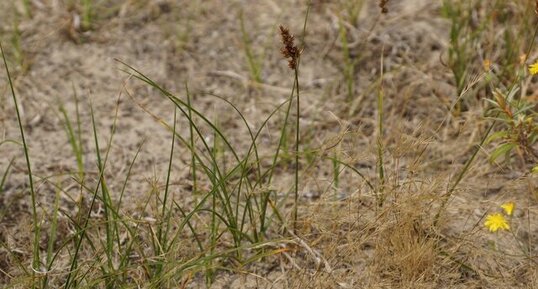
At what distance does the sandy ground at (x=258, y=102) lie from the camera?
7.65ft

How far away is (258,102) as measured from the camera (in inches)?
116

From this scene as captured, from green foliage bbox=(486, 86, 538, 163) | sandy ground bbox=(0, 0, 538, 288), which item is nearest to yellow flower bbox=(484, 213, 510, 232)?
sandy ground bbox=(0, 0, 538, 288)

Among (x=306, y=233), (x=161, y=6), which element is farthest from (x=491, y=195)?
(x=161, y=6)

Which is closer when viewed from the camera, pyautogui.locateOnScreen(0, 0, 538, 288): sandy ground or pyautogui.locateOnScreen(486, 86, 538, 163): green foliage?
pyautogui.locateOnScreen(486, 86, 538, 163): green foliage

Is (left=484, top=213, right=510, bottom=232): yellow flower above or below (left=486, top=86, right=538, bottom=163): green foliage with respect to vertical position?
below

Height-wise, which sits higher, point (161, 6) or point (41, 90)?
point (161, 6)

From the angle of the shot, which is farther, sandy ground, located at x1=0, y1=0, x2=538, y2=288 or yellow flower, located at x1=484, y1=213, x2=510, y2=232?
sandy ground, located at x1=0, y1=0, x2=538, y2=288

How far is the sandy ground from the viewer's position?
7.65ft

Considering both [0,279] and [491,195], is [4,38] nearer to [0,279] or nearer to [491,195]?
[0,279]

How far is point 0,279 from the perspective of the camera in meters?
2.34

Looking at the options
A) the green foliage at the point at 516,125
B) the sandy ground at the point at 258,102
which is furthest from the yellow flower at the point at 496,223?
the green foliage at the point at 516,125

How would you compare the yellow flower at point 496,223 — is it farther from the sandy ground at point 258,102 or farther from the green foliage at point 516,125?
the green foliage at point 516,125

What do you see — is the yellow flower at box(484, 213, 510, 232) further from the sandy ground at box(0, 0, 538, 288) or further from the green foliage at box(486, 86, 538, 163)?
the green foliage at box(486, 86, 538, 163)

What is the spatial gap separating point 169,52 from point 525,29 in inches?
55.2
